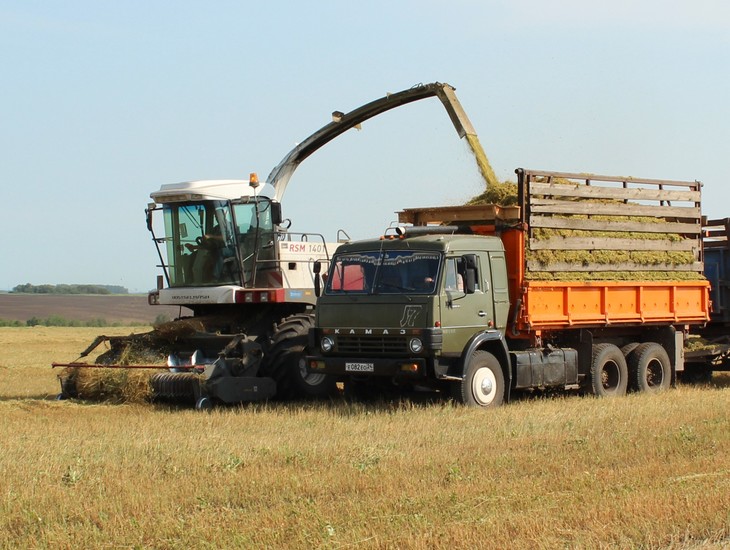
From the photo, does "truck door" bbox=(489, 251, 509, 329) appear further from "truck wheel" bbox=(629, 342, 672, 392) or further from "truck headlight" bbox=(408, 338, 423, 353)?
"truck wheel" bbox=(629, 342, 672, 392)

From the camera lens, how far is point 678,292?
18.1 metres

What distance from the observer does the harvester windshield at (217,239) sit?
57.5 feet

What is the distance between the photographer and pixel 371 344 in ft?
48.1

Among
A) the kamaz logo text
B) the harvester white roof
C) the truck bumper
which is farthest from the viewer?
the harvester white roof

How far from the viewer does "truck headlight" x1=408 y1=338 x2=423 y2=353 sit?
14.2 metres

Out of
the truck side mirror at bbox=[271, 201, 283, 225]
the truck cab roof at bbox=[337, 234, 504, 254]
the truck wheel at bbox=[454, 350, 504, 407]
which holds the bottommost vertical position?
the truck wheel at bbox=[454, 350, 504, 407]

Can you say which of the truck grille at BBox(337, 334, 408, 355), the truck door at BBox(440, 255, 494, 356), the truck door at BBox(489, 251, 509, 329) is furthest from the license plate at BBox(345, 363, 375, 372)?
the truck door at BBox(489, 251, 509, 329)

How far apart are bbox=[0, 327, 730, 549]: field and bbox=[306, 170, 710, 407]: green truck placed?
826mm

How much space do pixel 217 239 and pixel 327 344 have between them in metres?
3.50

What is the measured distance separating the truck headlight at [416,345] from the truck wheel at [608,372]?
373 cm

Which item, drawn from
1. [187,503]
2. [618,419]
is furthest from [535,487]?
[618,419]

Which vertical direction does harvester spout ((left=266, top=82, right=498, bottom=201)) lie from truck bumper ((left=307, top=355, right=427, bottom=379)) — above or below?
above

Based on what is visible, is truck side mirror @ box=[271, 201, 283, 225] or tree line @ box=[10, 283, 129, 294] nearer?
truck side mirror @ box=[271, 201, 283, 225]

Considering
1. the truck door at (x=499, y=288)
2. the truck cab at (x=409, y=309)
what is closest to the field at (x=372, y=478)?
the truck cab at (x=409, y=309)
